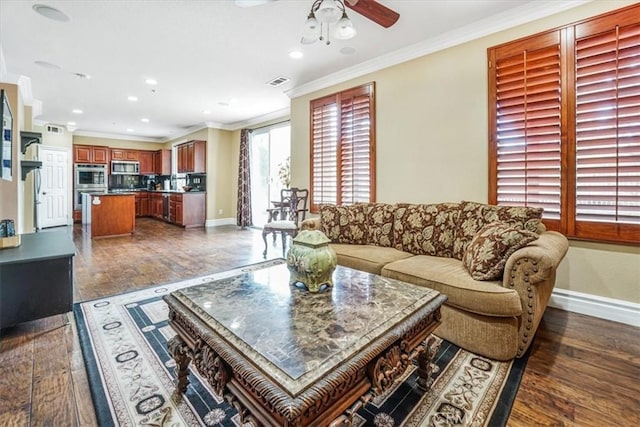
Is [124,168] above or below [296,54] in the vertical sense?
below

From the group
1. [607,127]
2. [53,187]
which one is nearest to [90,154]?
[53,187]

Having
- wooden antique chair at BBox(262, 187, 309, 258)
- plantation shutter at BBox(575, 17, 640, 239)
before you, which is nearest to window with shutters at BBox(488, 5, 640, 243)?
plantation shutter at BBox(575, 17, 640, 239)

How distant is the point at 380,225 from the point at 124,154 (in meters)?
9.55

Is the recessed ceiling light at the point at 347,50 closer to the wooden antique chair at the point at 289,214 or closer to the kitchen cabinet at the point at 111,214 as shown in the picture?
the wooden antique chair at the point at 289,214

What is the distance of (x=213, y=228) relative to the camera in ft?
25.4

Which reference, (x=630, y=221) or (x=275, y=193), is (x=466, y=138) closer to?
(x=630, y=221)

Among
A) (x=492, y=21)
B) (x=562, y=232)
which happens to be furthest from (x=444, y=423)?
(x=492, y=21)

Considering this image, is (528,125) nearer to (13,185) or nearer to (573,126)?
(573,126)

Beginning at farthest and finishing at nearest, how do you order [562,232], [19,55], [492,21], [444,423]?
[19,55] → [492,21] → [562,232] → [444,423]

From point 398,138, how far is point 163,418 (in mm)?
3434

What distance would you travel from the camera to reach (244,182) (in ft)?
25.0

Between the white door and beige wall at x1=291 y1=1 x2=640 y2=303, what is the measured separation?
Result: 830cm

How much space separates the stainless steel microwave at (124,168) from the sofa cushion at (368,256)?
30.1 ft

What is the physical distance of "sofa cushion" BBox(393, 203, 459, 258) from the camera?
9.18 feet
